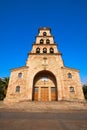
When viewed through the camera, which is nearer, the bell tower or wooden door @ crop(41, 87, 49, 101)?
wooden door @ crop(41, 87, 49, 101)

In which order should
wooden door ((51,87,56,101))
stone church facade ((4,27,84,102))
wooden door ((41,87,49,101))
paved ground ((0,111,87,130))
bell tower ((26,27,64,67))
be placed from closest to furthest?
paved ground ((0,111,87,130)) → stone church facade ((4,27,84,102)) → wooden door ((41,87,49,101)) → wooden door ((51,87,56,101)) → bell tower ((26,27,64,67))

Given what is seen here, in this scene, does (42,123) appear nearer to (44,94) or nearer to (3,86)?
(44,94)

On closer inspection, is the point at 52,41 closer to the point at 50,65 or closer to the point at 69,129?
the point at 50,65

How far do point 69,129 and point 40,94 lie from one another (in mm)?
19285

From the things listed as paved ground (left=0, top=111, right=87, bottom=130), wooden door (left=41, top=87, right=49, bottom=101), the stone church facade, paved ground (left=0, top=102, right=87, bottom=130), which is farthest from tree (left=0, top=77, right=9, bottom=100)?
paved ground (left=0, top=111, right=87, bottom=130)

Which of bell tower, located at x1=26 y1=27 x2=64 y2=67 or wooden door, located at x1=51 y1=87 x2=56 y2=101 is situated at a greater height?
bell tower, located at x1=26 y1=27 x2=64 y2=67

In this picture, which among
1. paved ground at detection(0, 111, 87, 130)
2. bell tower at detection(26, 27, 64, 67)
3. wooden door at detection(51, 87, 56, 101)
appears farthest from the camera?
bell tower at detection(26, 27, 64, 67)

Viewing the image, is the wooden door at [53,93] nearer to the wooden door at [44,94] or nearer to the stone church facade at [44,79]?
the stone church facade at [44,79]

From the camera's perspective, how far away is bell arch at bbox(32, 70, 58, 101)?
25125 millimetres

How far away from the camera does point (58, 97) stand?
23.3 metres

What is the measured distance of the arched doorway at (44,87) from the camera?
2514cm

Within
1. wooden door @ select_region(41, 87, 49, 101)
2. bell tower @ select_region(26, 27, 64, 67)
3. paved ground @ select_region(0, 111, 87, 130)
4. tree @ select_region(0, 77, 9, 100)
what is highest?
bell tower @ select_region(26, 27, 64, 67)

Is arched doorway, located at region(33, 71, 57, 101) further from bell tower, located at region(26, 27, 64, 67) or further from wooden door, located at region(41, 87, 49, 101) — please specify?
bell tower, located at region(26, 27, 64, 67)

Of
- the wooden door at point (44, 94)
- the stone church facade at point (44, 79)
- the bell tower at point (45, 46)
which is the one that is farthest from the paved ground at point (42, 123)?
the bell tower at point (45, 46)
